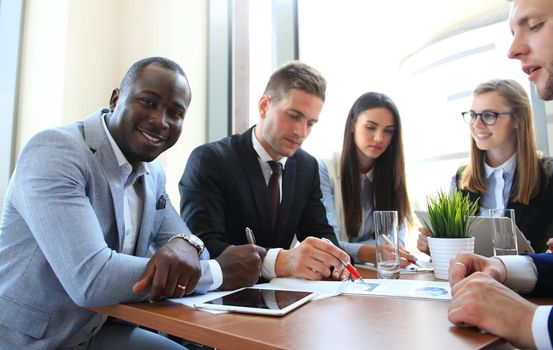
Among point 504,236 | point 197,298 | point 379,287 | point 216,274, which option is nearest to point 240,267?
point 216,274

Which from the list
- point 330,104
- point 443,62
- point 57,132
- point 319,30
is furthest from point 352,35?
point 57,132

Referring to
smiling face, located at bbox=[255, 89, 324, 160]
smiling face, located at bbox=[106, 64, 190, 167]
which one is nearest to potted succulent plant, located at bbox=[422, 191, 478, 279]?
smiling face, located at bbox=[255, 89, 324, 160]

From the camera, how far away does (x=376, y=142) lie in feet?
7.51

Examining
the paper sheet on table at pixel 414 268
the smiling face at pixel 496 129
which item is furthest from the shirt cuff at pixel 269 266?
the smiling face at pixel 496 129

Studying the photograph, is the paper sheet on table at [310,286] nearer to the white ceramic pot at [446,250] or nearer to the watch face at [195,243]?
the watch face at [195,243]

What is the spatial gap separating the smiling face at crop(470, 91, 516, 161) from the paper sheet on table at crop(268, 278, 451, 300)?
1.39 metres

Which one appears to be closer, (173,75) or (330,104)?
(173,75)

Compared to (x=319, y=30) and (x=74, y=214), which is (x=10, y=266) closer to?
(x=74, y=214)

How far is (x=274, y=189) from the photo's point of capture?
1801 millimetres

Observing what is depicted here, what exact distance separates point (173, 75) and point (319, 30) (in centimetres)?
214

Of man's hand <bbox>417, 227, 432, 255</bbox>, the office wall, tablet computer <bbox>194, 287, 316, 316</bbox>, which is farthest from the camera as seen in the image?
the office wall

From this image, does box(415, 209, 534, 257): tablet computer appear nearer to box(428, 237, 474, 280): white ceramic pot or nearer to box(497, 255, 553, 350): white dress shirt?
box(428, 237, 474, 280): white ceramic pot

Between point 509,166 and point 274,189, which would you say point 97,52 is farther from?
point 509,166

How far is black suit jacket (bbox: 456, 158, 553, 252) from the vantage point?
76.8 inches
